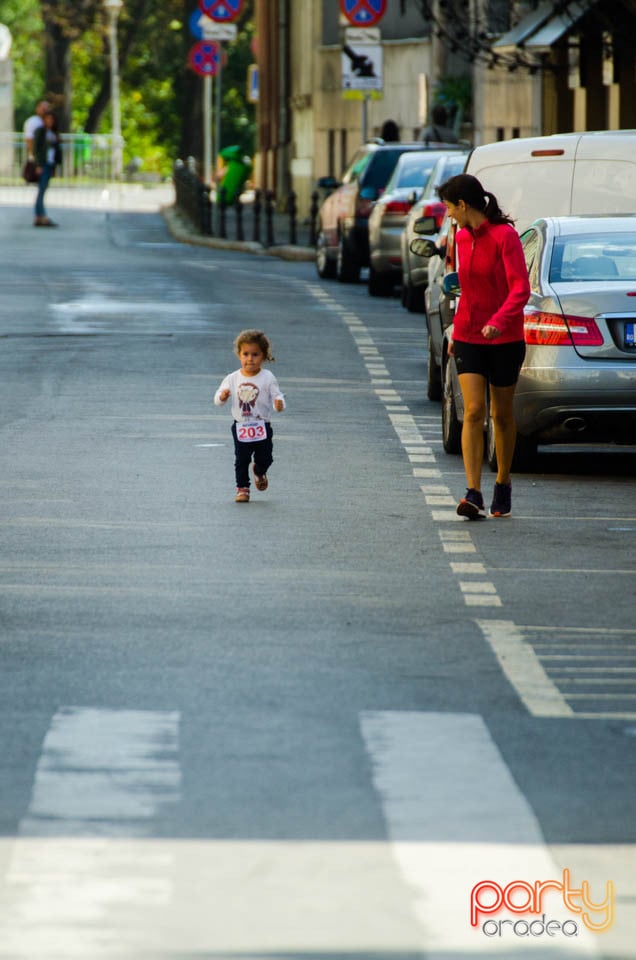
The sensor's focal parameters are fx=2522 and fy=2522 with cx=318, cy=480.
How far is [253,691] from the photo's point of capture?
771cm

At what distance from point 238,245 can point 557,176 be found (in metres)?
24.3

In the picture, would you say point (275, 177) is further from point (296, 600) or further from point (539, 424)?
point (296, 600)

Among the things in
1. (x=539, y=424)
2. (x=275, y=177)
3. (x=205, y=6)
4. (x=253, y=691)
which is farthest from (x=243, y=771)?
(x=275, y=177)

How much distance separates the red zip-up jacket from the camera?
12180 mm

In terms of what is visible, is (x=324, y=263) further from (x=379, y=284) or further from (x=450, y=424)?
(x=450, y=424)

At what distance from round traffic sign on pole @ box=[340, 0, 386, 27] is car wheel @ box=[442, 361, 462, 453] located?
83.8 feet

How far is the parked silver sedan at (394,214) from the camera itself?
28830mm

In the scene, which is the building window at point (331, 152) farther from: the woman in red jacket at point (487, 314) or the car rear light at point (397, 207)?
the woman in red jacket at point (487, 314)

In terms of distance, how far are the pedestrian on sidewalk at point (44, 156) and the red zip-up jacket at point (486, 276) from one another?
33.4 m

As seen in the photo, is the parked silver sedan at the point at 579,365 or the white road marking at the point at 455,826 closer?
the white road marking at the point at 455,826

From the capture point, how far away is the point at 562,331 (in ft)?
44.7

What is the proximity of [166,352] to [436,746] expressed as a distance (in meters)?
14.5

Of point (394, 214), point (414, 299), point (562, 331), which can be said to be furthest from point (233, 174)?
point (562, 331)

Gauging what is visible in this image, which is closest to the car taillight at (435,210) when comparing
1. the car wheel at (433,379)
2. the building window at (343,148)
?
the car wheel at (433,379)
